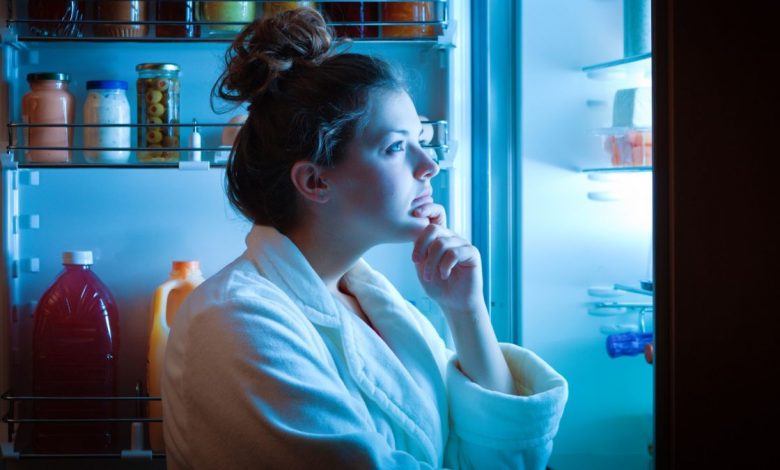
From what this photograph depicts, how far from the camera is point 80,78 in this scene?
72.9 inches

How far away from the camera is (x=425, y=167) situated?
1231 millimetres

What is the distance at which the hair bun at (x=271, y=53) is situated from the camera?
1243 mm

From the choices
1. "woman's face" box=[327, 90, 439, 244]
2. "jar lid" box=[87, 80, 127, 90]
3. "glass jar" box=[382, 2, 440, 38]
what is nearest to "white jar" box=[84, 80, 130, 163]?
"jar lid" box=[87, 80, 127, 90]

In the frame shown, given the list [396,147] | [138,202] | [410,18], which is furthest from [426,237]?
[138,202]

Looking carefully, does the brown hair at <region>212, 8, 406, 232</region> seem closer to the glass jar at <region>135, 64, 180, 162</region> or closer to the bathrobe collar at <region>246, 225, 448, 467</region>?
the bathrobe collar at <region>246, 225, 448, 467</region>

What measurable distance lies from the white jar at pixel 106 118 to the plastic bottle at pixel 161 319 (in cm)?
27

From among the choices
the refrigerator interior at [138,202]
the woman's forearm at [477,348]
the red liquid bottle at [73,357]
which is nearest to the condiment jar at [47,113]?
the refrigerator interior at [138,202]

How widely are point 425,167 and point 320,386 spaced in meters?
0.36

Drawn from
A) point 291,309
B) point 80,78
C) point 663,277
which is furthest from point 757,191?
point 80,78

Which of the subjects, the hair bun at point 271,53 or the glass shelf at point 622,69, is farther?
the glass shelf at point 622,69

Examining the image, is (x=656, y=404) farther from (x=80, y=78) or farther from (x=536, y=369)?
(x=80, y=78)

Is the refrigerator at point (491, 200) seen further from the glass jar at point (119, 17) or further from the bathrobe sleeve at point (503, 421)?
the bathrobe sleeve at point (503, 421)

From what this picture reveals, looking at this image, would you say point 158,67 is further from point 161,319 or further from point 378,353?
point 378,353

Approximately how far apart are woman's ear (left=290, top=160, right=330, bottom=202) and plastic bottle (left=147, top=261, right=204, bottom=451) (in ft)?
1.98
